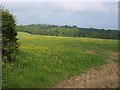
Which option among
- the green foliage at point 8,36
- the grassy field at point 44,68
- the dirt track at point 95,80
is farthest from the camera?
the green foliage at point 8,36

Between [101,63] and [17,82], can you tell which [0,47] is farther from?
[101,63]

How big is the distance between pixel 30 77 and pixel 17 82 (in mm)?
1155

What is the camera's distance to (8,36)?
19.8m

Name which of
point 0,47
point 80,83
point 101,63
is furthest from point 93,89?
point 101,63

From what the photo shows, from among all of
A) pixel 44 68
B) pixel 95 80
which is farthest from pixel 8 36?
pixel 95 80

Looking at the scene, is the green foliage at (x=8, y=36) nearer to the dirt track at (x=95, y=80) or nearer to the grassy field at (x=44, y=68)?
the grassy field at (x=44, y=68)

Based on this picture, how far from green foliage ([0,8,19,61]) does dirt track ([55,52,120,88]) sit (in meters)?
4.19

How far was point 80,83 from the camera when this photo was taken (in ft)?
55.6

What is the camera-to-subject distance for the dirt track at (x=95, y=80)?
16.5 meters

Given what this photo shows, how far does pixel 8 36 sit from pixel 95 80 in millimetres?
6034

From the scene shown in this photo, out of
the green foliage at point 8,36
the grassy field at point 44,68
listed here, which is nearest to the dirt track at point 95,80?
the grassy field at point 44,68

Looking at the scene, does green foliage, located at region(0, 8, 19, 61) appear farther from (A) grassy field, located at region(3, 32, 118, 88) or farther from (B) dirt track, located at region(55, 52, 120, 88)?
(B) dirt track, located at region(55, 52, 120, 88)

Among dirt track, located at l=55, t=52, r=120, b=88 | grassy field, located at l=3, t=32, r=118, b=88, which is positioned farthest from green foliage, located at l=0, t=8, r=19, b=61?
dirt track, located at l=55, t=52, r=120, b=88

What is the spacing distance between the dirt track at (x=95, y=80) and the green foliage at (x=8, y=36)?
13.7 feet
